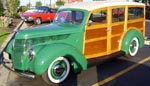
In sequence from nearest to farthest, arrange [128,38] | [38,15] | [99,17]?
[99,17] → [128,38] → [38,15]

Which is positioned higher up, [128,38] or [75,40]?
[75,40]

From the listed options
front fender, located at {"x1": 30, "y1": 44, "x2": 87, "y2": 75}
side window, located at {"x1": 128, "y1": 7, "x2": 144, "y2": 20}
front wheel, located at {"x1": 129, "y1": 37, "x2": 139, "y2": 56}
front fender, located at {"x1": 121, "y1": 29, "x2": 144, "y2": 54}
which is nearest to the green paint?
front fender, located at {"x1": 30, "y1": 44, "x2": 87, "y2": 75}

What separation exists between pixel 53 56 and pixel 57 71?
46 centimetres

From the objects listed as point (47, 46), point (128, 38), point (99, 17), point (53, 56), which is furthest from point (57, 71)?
point (128, 38)

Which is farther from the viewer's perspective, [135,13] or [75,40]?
[135,13]

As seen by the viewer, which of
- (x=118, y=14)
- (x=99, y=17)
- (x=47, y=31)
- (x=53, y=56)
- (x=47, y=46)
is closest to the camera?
(x=53, y=56)

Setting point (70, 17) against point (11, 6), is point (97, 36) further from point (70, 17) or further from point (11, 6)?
point (11, 6)

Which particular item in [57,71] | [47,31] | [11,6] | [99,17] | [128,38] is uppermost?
[11,6]

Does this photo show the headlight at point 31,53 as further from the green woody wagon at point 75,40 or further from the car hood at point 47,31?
the car hood at point 47,31

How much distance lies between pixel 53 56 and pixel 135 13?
376 centimetres

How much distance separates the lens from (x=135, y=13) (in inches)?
342

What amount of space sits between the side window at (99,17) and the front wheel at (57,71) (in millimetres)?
1466

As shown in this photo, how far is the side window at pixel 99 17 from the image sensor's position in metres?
7.21

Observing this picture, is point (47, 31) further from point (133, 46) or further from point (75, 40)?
point (133, 46)
